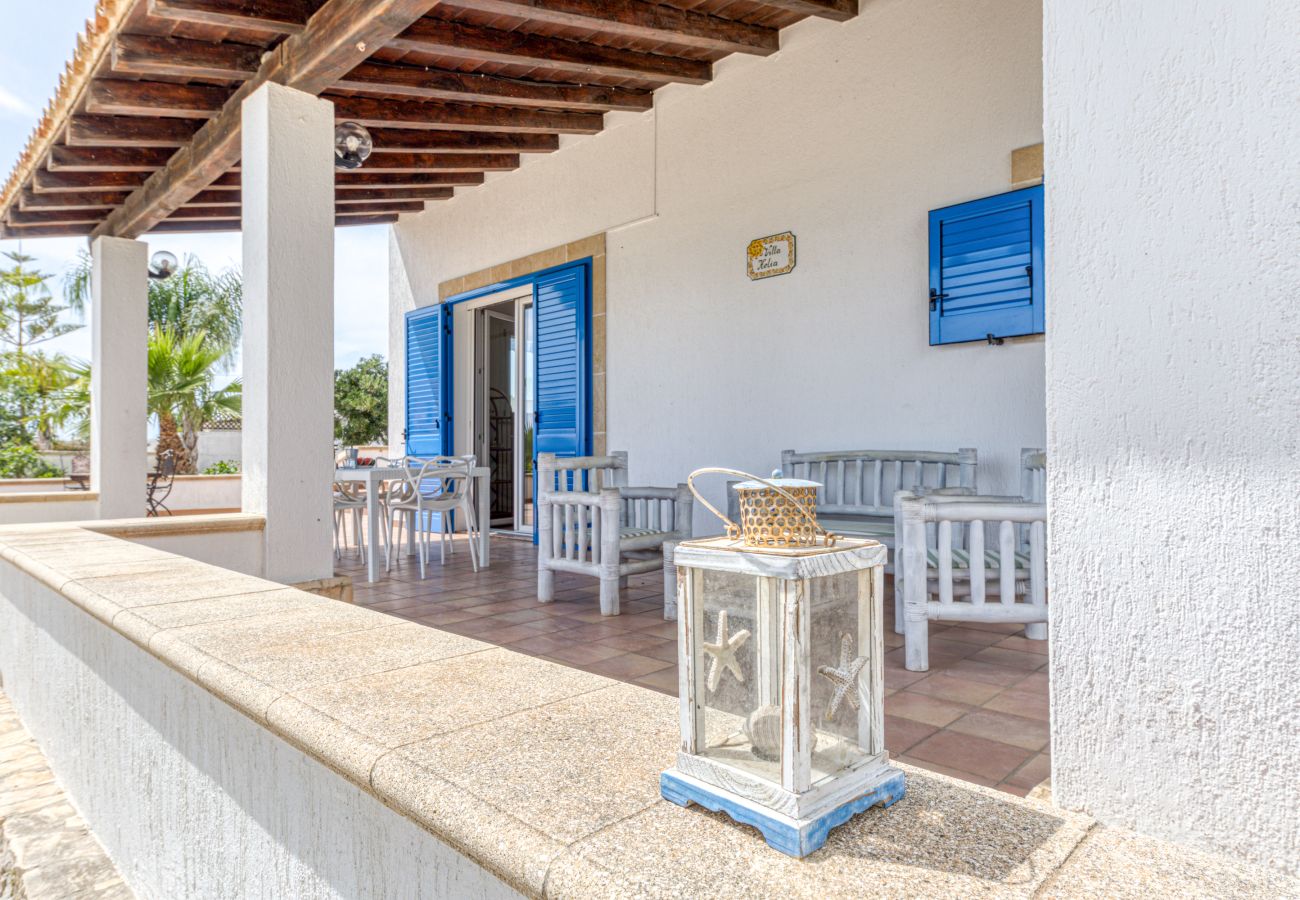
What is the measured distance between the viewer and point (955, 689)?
2.46 m

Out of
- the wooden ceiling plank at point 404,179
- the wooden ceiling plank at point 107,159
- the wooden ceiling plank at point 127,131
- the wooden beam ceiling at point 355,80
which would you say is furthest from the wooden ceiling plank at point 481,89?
the wooden ceiling plank at point 404,179

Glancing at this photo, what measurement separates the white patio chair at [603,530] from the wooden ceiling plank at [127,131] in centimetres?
266

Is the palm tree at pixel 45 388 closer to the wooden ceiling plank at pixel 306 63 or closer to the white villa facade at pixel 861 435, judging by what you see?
the white villa facade at pixel 861 435

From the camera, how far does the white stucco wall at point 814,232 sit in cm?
378

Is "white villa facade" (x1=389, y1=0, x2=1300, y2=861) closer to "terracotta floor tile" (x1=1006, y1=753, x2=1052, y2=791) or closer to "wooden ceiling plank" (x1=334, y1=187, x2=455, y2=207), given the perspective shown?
"wooden ceiling plank" (x1=334, y1=187, x2=455, y2=207)

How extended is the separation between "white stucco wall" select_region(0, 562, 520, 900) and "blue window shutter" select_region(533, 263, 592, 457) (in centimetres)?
379

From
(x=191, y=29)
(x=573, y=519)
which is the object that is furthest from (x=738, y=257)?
(x=191, y=29)

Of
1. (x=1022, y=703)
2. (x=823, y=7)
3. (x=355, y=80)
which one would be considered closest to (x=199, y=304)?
(x=355, y=80)

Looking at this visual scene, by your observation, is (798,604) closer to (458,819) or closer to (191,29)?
(458,819)

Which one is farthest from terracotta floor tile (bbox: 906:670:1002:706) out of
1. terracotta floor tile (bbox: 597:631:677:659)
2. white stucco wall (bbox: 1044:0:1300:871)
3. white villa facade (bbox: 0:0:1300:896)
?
white stucco wall (bbox: 1044:0:1300:871)

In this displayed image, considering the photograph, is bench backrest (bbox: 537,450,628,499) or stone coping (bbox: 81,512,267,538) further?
bench backrest (bbox: 537,450,628,499)

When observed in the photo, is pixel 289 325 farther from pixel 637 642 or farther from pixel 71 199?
pixel 71 199

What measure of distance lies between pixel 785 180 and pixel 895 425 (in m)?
1.63

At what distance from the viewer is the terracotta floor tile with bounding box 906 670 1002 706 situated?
2.37 m
